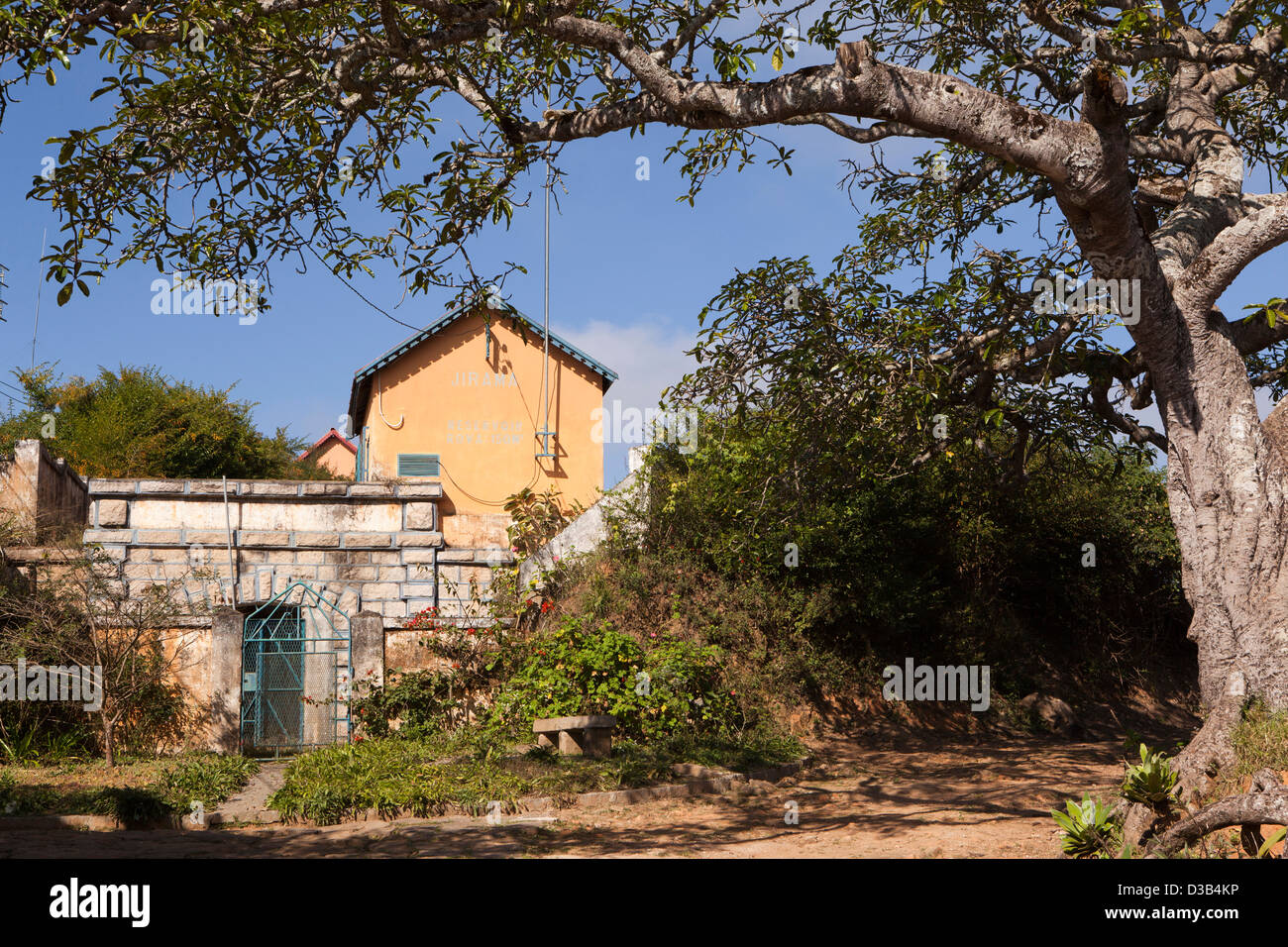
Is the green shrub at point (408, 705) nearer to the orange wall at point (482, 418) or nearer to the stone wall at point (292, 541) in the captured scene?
the stone wall at point (292, 541)

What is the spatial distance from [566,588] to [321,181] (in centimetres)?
751

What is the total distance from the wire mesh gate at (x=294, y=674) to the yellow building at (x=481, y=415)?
8.64 m

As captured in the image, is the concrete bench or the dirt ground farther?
the concrete bench

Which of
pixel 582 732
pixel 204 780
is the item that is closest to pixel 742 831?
pixel 582 732

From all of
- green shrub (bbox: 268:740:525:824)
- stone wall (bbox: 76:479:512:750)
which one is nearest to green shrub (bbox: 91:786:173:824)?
green shrub (bbox: 268:740:525:824)

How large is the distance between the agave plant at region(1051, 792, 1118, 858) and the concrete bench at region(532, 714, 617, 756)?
18.3 feet

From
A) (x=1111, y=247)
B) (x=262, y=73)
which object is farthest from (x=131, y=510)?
(x=1111, y=247)

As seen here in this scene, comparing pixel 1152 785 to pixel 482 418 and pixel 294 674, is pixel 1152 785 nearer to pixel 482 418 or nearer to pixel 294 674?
pixel 294 674

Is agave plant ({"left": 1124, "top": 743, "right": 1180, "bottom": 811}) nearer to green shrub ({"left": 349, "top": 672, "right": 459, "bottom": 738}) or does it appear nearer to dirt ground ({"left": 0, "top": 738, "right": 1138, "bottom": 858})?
dirt ground ({"left": 0, "top": 738, "right": 1138, "bottom": 858})

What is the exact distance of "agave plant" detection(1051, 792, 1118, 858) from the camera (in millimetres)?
5766

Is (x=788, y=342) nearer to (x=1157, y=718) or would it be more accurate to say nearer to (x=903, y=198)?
(x=903, y=198)

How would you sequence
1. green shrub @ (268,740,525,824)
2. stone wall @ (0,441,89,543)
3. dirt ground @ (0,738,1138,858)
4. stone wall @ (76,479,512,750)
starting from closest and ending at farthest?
dirt ground @ (0,738,1138,858), green shrub @ (268,740,525,824), stone wall @ (0,441,89,543), stone wall @ (76,479,512,750)

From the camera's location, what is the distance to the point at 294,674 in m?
13.6

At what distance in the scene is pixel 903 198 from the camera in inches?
479
